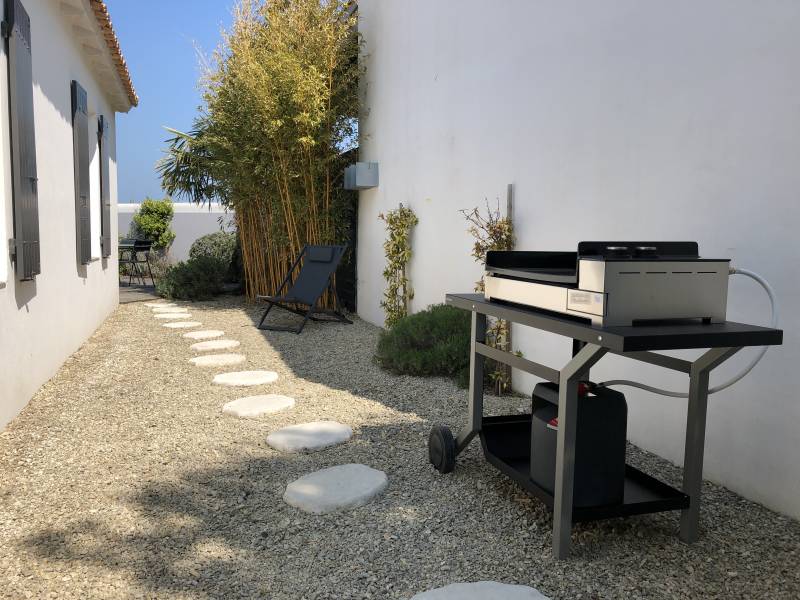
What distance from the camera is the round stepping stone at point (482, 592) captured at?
5.57ft

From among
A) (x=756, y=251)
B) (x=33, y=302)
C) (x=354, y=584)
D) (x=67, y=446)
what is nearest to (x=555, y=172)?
(x=756, y=251)

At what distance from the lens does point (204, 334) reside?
20.0 ft

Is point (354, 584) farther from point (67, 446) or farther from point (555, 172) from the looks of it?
point (555, 172)

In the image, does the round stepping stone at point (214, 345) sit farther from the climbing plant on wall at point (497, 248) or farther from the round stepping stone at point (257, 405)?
the climbing plant on wall at point (497, 248)

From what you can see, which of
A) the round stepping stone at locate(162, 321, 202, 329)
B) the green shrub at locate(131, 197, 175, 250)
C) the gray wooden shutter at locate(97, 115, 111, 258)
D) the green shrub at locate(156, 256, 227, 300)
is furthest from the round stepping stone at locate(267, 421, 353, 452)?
the green shrub at locate(131, 197, 175, 250)

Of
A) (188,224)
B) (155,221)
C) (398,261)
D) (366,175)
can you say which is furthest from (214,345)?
(188,224)

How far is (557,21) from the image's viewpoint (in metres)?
3.55

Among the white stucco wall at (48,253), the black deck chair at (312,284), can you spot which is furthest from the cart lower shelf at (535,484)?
the black deck chair at (312,284)

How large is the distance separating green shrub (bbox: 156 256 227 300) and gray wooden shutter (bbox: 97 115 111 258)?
63.6 inches

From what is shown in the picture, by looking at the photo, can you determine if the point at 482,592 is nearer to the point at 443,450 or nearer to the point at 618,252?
the point at 443,450

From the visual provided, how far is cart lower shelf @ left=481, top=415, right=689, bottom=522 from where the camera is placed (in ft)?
6.34

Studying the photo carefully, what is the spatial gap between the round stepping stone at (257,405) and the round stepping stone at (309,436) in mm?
362

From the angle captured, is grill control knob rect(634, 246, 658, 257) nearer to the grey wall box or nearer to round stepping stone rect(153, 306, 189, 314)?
the grey wall box

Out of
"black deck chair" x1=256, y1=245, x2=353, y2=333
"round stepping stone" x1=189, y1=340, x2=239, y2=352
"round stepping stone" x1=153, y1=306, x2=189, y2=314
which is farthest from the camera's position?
"round stepping stone" x1=153, y1=306, x2=189, y2=314
